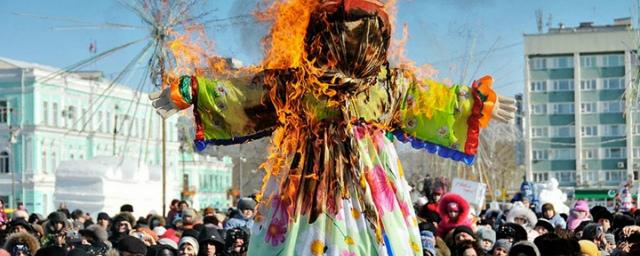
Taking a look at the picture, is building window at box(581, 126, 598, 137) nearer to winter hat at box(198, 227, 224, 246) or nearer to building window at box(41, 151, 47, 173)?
building window at box(41, 151, 47, 173)

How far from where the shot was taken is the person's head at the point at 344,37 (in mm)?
5945

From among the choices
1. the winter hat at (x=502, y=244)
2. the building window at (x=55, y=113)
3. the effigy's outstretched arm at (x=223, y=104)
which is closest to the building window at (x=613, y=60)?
the building window at (x=55, y=113)

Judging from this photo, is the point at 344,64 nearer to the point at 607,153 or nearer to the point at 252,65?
the point at 252,65

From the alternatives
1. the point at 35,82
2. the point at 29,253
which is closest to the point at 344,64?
the point at 29,253

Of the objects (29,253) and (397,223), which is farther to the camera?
(29,253)

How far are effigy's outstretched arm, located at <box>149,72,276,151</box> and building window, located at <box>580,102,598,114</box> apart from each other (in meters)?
67.6

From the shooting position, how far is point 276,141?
20.0ft

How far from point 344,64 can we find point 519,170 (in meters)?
79.8

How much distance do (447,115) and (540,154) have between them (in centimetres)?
6803

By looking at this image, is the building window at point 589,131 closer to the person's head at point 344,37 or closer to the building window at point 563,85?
the building window at point 563,85

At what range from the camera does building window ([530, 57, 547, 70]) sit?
2805 inches

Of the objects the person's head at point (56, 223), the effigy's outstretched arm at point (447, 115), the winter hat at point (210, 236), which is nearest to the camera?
the effigy's outstretched arm at point (447, 115)

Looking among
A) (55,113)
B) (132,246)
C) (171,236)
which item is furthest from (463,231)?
(55,113)

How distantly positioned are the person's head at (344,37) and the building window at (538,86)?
219 ft
